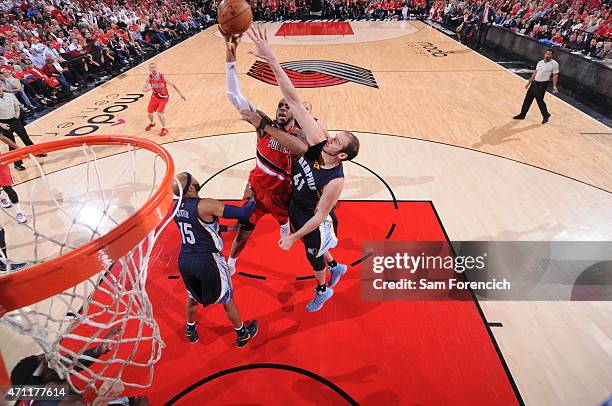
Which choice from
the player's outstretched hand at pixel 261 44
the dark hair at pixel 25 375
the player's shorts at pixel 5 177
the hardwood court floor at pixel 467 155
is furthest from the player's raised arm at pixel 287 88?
the player's shorts at pixel 5 177

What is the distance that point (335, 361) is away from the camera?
11.0 feet

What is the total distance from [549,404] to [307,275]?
2464 millimetres

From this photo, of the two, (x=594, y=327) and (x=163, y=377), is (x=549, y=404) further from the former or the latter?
(x=163, y=377)

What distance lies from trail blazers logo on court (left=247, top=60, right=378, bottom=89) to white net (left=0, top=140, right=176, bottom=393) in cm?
584

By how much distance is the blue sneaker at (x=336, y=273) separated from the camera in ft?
13.2

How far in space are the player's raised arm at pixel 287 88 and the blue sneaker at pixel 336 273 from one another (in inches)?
59.2

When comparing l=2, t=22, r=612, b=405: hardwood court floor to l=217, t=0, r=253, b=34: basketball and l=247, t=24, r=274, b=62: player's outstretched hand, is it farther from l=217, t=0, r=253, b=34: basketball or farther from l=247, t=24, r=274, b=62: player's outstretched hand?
l=247, t=24, r=274, b=62: player's outstretched hand

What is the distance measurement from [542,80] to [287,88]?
703cm

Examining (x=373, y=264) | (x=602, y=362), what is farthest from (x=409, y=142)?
(x=602, y=362)

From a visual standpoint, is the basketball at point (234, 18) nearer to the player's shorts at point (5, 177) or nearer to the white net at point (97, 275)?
the white net at point (97, 275)

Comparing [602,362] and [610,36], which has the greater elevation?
[610,36]

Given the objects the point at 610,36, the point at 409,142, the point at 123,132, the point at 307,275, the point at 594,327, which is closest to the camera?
the point at 594,327

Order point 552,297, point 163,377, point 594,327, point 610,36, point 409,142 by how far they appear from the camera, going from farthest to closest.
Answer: point 610,36 < point 409,142 < point 552,297 < point 594,327 < point 163,377

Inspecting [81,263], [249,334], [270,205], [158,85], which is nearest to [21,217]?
[158,85]
